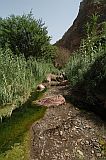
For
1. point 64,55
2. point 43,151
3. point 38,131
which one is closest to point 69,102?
point 38,131

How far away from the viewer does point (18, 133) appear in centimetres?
743

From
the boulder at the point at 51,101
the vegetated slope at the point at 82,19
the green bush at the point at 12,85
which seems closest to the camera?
the boulder at the point at 51,101

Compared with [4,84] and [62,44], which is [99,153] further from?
[62,44]

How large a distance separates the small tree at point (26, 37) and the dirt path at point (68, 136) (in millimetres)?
15774

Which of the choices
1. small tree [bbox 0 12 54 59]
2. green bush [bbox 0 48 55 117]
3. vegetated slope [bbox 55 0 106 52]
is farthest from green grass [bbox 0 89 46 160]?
vegetated slope [bbox 55 0 106 52]

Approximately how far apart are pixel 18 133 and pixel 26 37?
57.5 feet

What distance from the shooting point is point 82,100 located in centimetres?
941

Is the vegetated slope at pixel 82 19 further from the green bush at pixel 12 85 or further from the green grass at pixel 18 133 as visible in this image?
the green grass at pixel 18 133

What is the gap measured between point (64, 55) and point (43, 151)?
2354cm

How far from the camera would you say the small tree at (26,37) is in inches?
950

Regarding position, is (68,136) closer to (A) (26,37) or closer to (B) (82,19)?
(A) (26,37)

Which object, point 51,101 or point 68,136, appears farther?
point 51,101

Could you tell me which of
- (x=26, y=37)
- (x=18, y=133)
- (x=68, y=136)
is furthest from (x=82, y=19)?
(x=18, y=133)

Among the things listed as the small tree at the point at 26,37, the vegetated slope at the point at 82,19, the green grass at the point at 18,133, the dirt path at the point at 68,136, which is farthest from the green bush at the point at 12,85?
the vegetated slope at the point at 82,19
